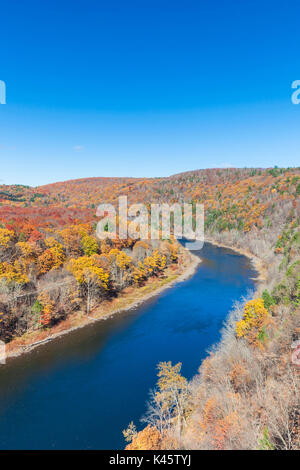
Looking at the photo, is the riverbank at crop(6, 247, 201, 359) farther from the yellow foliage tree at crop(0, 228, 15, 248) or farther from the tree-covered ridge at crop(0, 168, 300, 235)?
the tree-covered ridge at crop(0, 168, 300, 235)

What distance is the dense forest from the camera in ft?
40.5

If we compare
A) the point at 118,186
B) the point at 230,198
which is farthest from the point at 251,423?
the point at 118,186

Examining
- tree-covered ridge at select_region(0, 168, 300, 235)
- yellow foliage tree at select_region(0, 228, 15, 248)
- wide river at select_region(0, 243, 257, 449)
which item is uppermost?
tree-covered ridge at select_region(0, 168, 300, 235)

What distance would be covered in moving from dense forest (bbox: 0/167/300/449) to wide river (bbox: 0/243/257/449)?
206 centimetres

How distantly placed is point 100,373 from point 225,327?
17284mm

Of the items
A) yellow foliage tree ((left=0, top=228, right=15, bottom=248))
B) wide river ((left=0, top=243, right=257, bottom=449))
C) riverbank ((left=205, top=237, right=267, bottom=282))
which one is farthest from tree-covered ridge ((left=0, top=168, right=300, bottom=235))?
wide river ((left=0, top=243, right=257, bottom=449))

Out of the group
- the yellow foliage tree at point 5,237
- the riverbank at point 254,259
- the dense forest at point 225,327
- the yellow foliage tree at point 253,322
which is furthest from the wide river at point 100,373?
the yellow foliage tree at point 5,237

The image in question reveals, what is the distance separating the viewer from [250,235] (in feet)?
281

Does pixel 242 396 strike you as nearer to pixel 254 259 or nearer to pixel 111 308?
pixel 111 308

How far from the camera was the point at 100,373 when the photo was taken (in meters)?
24.3

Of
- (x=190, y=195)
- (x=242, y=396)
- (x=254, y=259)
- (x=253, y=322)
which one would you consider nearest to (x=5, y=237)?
(x=253, y=322)

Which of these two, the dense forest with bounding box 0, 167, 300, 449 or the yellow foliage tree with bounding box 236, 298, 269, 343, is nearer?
the dense forest with bounding box 0, 167, 300, 449

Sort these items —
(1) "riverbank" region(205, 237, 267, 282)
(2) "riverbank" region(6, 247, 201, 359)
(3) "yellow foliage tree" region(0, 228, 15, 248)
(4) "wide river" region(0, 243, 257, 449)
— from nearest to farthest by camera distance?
(4) "wide river" region(0, 243, 257, 449) → (2) "riverbank" region(6, 247, 201, 359) → (3) "yellow foliage tree" region(0, 228, 15, 248) → (1) "riverbank" region(205, 237, 267, 282)
